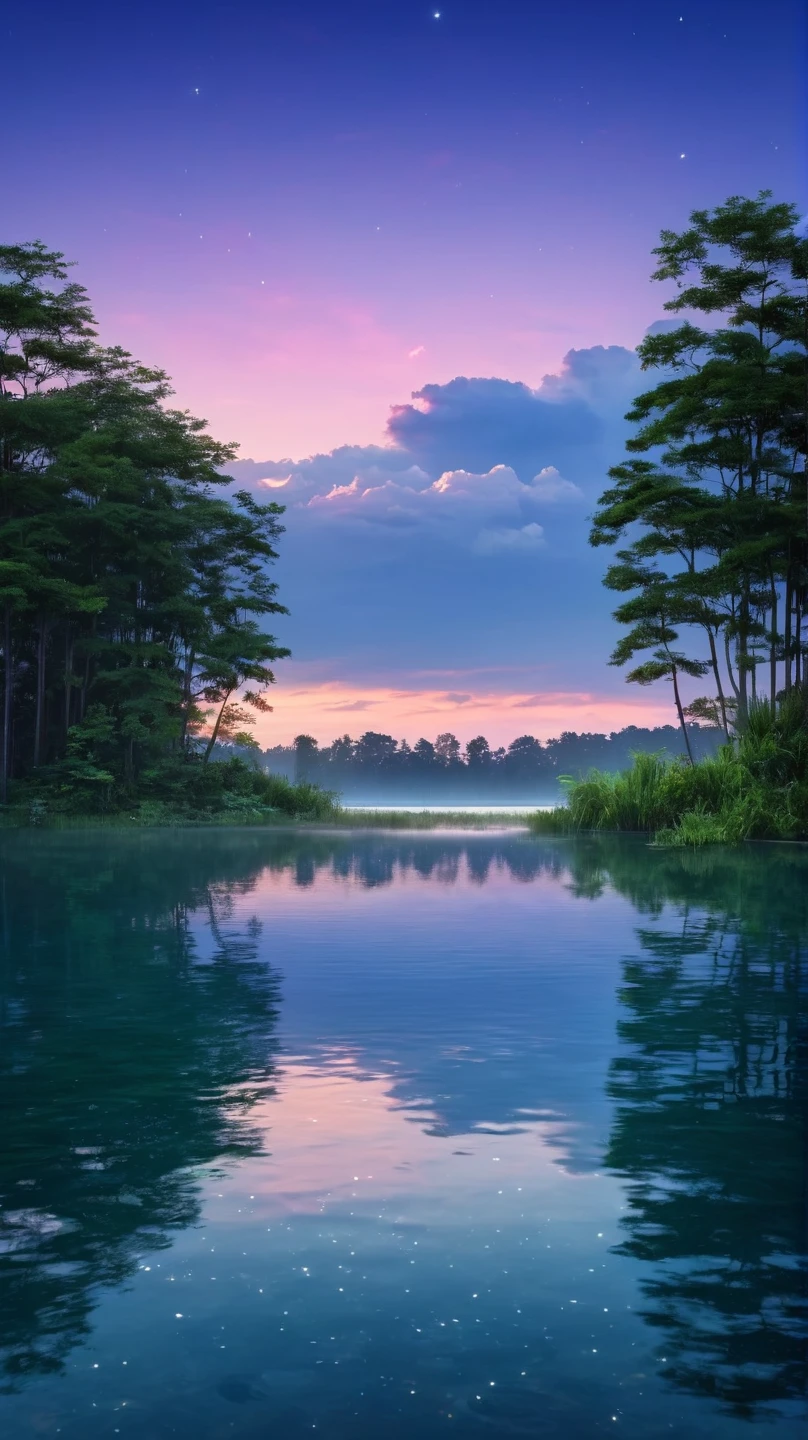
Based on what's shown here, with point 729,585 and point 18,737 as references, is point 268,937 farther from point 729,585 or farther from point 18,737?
point 18,737

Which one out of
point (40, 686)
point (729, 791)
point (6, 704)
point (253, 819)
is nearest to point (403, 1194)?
point (729, 791)

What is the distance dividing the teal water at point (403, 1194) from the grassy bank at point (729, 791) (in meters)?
15.8

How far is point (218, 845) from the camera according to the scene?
29.0 metres

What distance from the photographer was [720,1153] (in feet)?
16.9

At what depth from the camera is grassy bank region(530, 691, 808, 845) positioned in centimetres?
2608

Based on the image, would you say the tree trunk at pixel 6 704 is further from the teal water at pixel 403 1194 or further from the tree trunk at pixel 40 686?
the teal water at pixel 403 1194

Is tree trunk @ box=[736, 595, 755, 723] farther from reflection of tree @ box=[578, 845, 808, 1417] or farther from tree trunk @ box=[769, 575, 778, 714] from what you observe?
reflection of tree @ box=[578, 845, 808, 1417]

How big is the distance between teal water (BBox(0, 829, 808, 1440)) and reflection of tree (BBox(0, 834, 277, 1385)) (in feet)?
0.07

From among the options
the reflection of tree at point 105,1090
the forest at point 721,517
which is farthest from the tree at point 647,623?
the reflection of tree at point 105,1090

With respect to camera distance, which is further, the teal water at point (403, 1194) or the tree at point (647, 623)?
the tree at point (647, 623)

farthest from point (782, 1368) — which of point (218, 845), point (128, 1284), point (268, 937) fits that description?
point (218, 845)

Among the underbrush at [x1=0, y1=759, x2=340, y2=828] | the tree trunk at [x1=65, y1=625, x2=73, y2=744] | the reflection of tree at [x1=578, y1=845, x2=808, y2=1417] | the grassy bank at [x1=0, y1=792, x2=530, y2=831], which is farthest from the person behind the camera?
the tree trunk at [x1=65, y1=625, x2=73, y2=744]

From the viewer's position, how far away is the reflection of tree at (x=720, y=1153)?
346 cm

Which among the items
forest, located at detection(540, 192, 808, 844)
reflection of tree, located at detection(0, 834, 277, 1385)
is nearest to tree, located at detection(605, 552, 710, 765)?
forest, located at detection(540, 192, 808, 844)
